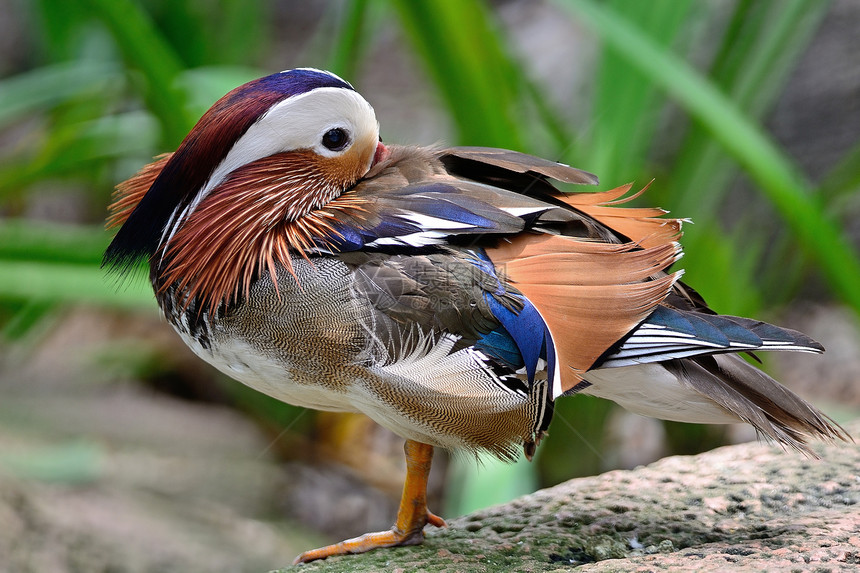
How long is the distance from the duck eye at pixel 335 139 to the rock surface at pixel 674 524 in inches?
31.8

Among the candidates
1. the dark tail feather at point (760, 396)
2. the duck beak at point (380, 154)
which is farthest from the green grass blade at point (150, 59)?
the dark tail feather at point (760, 396)

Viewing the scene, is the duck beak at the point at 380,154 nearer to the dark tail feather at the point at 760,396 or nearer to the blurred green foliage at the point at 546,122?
the dark tail feather at the point at 760,396

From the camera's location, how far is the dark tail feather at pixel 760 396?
155 cm

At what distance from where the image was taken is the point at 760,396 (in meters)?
1.59

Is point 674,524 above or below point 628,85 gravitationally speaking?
below

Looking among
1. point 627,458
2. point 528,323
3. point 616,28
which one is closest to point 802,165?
point 627,458

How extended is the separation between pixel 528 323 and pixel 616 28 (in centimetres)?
154

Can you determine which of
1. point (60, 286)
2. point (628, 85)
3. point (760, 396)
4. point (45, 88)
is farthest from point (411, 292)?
point (45, 88)

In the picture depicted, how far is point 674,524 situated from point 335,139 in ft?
3.45

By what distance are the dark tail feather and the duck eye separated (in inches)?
27.9

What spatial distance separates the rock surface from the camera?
1.59m

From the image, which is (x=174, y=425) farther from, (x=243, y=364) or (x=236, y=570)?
(x=243, y=364)

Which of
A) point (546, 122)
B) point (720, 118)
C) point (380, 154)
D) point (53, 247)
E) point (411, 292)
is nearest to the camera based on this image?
point (411, 292)

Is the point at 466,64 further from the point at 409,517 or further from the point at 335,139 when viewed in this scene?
the point at 409,517
